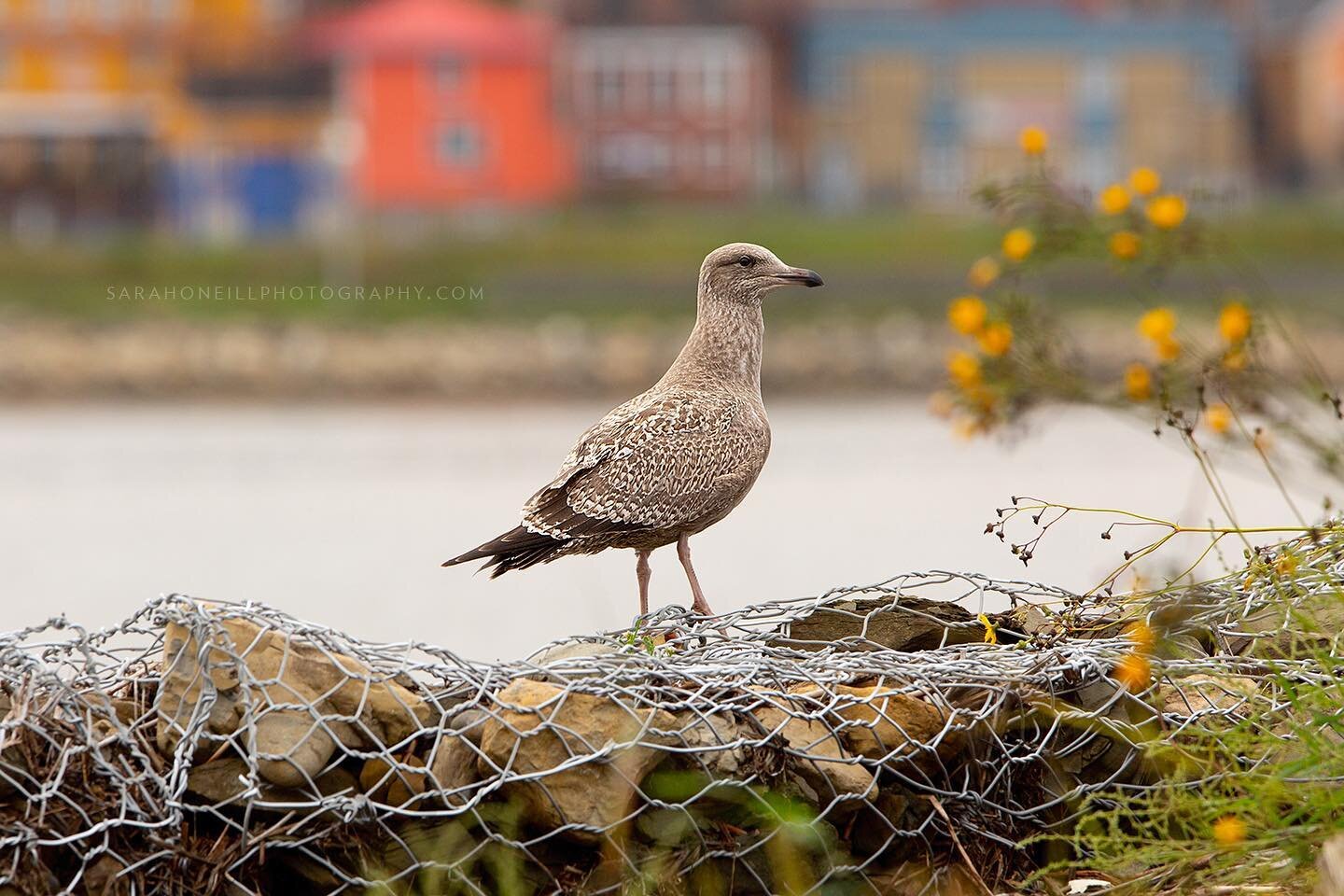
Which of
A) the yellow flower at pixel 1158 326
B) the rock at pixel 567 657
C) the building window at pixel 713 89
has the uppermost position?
the yellow flower at pixel 1158 326

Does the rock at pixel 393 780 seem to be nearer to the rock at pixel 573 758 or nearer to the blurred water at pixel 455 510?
the rock at pixel 573 758

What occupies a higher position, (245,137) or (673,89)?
(673,89)

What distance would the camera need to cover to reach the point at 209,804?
491 centimetres

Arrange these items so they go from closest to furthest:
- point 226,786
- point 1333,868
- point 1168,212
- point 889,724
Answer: point 1333,868
point 226,786
point 889,724
point 1168,212

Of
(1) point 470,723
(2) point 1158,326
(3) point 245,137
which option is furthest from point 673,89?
(1) point 470,723

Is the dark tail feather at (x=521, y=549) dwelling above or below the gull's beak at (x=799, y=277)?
below

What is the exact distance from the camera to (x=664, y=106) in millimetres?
59062

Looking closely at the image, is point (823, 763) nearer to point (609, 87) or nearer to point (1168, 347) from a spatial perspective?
point (1168, 347)

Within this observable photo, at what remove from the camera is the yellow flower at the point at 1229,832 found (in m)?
4.14

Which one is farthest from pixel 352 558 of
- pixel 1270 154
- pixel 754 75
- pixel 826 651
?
pixel 1270 154

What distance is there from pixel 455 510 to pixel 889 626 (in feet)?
65.6

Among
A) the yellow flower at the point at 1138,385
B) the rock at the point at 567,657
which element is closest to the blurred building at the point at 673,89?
the yellow flower at the point at 1138,385

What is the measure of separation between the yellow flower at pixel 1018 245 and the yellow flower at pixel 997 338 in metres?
0.23

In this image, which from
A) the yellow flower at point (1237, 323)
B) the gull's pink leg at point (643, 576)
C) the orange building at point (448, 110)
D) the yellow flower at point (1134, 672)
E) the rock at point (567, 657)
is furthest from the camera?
the orange building at point (448, 110)
